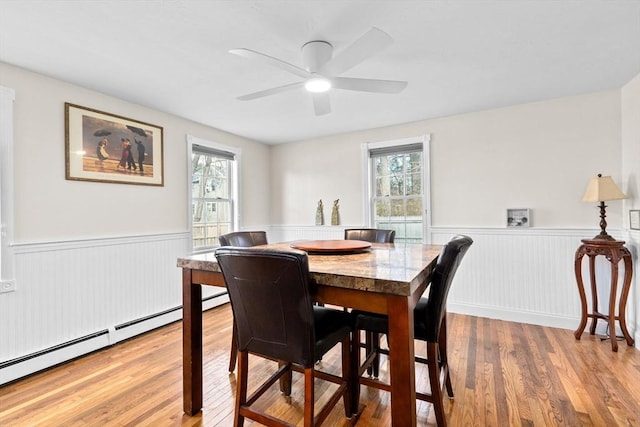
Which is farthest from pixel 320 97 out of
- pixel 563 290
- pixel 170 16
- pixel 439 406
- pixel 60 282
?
pixel 563 290

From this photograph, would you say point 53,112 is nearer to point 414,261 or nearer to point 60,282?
point 60,282

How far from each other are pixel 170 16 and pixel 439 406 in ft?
8.36

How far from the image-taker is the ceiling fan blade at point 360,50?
1.55 metres

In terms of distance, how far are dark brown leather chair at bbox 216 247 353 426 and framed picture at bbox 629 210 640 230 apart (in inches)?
111

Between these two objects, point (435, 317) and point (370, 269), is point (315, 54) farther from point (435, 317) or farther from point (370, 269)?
point (435, 317)

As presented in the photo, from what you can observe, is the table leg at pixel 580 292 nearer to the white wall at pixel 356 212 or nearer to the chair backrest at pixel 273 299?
the white wall at pixel 356 212

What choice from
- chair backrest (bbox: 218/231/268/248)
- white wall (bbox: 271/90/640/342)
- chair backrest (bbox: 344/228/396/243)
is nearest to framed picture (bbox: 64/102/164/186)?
chair backrest (bbox: 218/231/268/248)

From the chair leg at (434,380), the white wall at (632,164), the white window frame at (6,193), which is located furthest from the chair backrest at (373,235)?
the white window frame at (6,193)

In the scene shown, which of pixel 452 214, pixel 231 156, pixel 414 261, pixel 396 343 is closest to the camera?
pixel 396 343

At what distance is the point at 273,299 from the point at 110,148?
99.0 inches

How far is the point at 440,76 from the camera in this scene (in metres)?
2.56

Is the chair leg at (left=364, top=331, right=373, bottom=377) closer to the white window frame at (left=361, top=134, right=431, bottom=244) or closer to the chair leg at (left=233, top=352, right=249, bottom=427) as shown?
the chair leg at (left=233, top=352, right=249, bottom=427)

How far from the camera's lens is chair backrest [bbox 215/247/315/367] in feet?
4.01

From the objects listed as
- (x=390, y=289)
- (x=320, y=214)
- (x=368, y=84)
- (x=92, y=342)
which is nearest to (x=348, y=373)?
(x=390, y=289)
